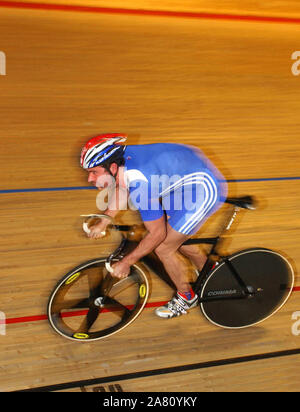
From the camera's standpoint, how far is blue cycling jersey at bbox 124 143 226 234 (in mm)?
1942

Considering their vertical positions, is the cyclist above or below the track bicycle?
above

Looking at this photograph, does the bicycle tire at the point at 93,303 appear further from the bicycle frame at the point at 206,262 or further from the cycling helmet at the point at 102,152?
the cycling helmet at the point at 102,152

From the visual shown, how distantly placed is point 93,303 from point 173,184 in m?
0.80

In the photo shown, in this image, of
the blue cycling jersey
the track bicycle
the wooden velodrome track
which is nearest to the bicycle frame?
the track bicycle

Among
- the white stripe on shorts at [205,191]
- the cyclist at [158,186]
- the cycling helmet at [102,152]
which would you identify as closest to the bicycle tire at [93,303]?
the cyclist at [158,186]

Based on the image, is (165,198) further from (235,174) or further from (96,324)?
(235,174)

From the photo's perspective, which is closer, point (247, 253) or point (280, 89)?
point (247, 253)

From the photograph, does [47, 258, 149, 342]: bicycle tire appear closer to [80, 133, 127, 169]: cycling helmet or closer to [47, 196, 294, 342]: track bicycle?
[47, 196, 294, 342]: track bicycle

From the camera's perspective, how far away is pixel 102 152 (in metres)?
1.91

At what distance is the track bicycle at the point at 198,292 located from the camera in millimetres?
2275

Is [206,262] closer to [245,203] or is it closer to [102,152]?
[245,203]

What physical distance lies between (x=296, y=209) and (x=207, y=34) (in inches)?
77.8

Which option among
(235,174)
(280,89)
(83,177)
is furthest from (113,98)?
(280,89)

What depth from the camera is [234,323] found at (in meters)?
2.54
